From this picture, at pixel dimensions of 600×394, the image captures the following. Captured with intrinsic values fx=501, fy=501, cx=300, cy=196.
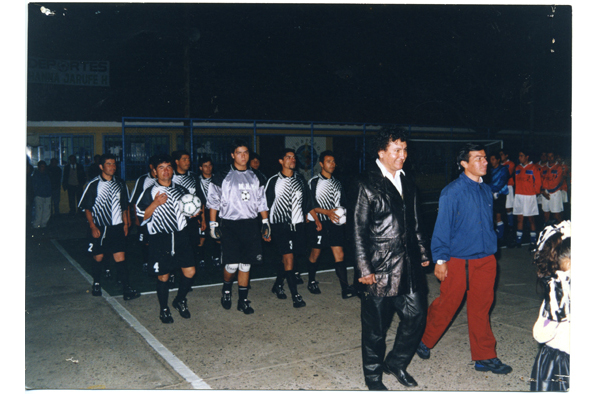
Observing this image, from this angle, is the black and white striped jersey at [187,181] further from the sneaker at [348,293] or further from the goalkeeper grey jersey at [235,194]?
the sneaker at [348,293]

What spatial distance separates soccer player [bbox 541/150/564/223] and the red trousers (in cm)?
702

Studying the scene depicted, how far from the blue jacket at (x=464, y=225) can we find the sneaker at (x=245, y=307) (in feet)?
8.31

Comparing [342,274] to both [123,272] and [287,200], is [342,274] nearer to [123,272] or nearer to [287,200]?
[287,200]

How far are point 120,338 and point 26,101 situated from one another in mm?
2427

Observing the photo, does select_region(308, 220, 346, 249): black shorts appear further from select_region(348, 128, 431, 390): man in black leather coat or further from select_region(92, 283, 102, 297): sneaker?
select_region(92, 283, 102, 297): sneaker

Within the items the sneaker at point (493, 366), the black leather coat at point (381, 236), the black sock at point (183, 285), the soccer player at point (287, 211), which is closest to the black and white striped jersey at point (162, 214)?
the black sock at point (183, 285)

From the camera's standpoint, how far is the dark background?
15531 millimetres

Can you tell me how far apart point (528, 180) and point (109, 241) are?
788 cm

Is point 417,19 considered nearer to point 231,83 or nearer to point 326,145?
point 326,145

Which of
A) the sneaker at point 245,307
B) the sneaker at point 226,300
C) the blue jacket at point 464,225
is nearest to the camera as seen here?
the blue jacket at point 464,225

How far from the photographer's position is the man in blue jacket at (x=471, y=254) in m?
4.23

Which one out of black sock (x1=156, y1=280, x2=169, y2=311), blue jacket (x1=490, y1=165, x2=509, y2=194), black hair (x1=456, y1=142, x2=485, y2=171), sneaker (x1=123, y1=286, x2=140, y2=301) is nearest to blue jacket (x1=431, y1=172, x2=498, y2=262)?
black hair (x1=456, y1=142, x2=485, y2=171)

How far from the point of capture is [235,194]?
19.5ft
